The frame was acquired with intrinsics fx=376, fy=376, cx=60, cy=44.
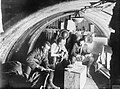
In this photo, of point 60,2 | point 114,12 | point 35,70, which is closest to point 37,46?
point 35,70

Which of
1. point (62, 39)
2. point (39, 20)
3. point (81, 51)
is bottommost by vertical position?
point (81, 51)

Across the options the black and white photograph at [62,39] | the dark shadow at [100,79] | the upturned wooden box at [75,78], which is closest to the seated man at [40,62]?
the black and white photograph at [62,39]

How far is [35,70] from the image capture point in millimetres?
4277

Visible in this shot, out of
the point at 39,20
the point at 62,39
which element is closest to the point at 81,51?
the point at 62,39

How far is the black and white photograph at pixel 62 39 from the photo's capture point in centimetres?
425

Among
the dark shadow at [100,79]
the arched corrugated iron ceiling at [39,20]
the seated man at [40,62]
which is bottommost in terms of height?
the dark shadow at [100,79]

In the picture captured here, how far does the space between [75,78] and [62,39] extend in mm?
464

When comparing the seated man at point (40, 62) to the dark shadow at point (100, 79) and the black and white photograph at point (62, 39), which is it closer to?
the black and white photograph at point (62, 39)

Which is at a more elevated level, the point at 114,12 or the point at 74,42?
the point at 114,12

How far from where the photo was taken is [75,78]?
420cm

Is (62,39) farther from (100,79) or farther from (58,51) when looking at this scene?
(100,79)

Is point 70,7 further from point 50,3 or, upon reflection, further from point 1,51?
point 1,51

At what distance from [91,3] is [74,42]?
48 centimetres

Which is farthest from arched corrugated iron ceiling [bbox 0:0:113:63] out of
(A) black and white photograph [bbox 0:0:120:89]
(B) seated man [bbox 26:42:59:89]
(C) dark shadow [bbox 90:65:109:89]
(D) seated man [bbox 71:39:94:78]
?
(C) dark shadow [bbox 90:65:109:89]
